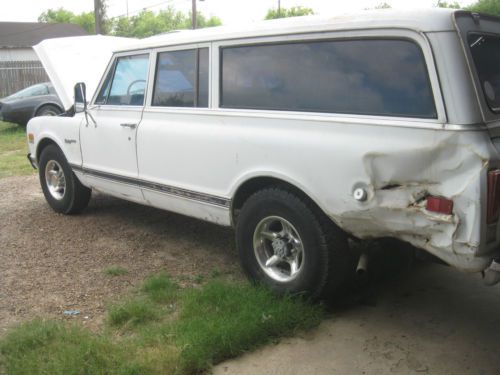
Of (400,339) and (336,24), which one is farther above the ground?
(336,24)

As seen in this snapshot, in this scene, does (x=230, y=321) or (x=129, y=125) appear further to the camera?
(x=129, y=125)

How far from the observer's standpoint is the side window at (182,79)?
4.46m

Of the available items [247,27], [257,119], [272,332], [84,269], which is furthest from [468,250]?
[84,269]

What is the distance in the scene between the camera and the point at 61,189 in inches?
256

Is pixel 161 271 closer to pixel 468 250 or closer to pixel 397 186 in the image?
pixel 397 186

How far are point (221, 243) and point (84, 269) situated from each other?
1.29m

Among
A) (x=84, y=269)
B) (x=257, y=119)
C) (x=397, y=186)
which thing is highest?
(x=257, y=119)

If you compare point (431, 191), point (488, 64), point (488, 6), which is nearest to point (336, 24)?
point (488, 64)

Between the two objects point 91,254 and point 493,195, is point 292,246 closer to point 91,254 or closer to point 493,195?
point 493,195

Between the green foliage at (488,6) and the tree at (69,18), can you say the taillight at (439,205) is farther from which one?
the tree at (69,18)

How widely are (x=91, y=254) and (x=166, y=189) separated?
1.03 m

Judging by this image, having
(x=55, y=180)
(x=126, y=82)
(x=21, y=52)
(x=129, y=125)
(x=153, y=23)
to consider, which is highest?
(x=153, y=23)

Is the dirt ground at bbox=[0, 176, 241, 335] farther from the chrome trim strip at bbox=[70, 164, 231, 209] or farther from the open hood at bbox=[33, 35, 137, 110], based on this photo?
the open hood at bbox=[33, 35, 137, 110]

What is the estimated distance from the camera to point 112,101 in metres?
5.46
